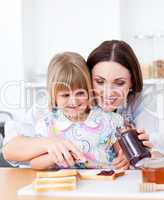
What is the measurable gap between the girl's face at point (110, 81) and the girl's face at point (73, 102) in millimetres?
51

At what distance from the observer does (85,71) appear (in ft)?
→ 5.10

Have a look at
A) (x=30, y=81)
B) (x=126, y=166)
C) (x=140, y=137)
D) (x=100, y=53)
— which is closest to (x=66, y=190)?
(x=140, y=137)

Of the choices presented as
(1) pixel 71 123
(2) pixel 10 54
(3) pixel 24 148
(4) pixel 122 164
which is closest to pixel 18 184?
(3) pixel 24 148

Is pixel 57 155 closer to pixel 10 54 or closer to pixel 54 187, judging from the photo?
pixel 54 187

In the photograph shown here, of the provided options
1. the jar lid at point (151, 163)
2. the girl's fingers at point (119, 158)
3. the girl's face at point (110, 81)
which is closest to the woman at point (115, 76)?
the girl's face at point (110, 81)

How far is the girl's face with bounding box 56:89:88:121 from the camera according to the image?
155 centimetres

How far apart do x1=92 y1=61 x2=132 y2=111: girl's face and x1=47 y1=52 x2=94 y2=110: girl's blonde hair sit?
0.03 metres

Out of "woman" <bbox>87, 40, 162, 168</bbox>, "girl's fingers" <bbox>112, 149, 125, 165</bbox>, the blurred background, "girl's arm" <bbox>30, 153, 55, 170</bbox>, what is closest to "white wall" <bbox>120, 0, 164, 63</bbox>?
the blurred background

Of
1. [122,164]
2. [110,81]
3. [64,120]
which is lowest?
[122,164]

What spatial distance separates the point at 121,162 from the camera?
1459 millimetres

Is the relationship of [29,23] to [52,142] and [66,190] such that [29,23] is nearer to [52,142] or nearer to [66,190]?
[52,142]

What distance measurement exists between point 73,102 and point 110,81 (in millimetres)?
143

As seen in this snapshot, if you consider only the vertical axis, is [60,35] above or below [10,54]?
above

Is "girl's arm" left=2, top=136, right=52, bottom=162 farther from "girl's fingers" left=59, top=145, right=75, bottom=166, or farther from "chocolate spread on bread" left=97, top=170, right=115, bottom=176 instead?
"chocolate spread on bread" left=97, top=170, right=115, bottom=176
